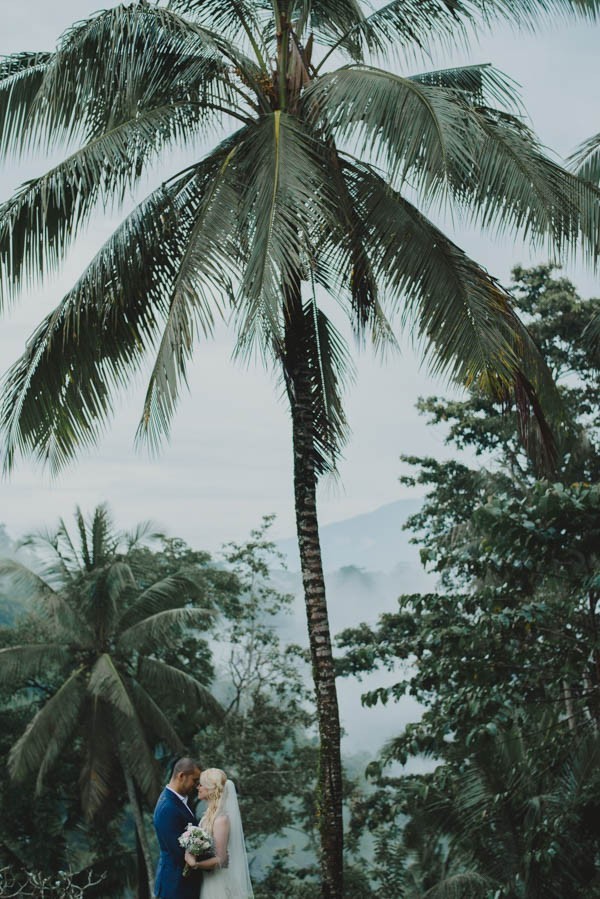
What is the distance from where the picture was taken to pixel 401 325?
7.46 metres

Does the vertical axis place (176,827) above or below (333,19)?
below

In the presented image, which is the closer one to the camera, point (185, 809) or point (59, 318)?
point (185, 809)

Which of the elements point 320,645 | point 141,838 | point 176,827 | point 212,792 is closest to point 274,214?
point 320,645

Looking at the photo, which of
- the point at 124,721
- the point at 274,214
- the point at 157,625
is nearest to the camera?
the point at 274,214

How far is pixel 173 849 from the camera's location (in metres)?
6.04

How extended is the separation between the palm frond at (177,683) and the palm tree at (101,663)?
0.02m

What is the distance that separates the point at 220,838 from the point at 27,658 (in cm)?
1458

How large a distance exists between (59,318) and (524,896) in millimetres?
6348

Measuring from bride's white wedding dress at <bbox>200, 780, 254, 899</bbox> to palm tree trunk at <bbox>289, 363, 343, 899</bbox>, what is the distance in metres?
0.84

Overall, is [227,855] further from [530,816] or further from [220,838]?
[530,816]

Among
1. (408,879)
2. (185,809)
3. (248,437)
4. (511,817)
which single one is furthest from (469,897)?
(248,437)

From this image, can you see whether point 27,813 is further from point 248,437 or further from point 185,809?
point 248,437

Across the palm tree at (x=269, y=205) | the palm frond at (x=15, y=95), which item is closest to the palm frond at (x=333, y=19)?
the palm tree at (x=269, y=205)

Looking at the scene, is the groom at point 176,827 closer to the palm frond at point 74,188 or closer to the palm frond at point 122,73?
the palm frond at point 74,188
